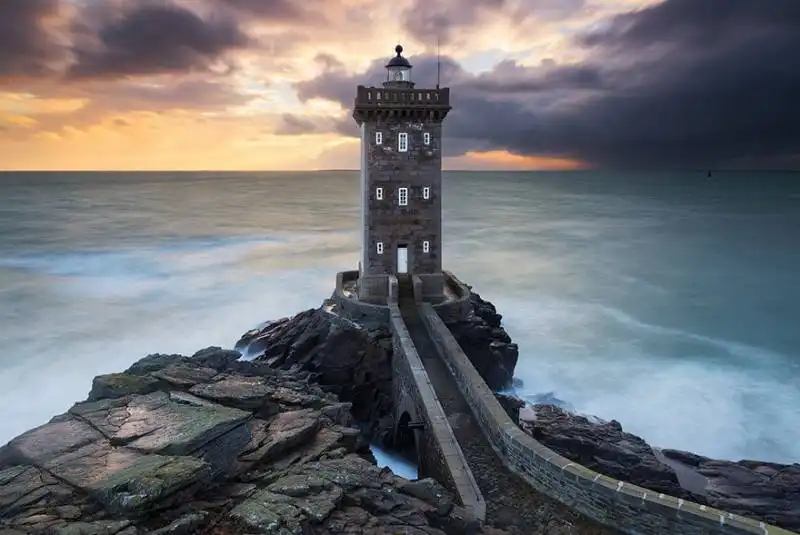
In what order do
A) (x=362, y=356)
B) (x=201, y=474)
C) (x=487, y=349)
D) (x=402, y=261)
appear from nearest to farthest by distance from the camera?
1. (x=201, y=474)
2. (x=362, y=356)
3. (x=487, y=349)
4. (x=402, y=261)

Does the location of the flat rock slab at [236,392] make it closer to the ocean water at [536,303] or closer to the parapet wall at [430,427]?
the parapet wall at [430,427]

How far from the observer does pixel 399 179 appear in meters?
16.4

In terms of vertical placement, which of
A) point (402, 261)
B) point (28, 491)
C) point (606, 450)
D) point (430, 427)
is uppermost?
point (402, 261)

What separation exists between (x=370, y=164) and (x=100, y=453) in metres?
10.2

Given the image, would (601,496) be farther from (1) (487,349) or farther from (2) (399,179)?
(2) (399,179)

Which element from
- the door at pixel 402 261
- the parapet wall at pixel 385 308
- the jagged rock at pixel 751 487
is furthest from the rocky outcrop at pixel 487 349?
the jagged rock at pixel 751 487

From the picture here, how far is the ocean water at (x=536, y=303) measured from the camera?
681 inches

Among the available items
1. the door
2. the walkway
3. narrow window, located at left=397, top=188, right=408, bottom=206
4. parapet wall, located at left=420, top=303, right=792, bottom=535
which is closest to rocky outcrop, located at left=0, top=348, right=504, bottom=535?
the walkway

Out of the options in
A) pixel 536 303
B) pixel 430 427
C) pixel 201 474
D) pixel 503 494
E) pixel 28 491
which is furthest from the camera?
pixel 536 303

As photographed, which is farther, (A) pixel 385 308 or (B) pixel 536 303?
(B) pixel 536 303

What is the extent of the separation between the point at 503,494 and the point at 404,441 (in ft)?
16.4

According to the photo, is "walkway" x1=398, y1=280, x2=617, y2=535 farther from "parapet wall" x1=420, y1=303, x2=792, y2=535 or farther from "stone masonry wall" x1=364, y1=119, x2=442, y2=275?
"stone masonry wall" x1=364, y1=119, x2=442, y2=275

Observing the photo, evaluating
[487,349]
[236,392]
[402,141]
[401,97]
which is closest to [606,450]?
[487,349]

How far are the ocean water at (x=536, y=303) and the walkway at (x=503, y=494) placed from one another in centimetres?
723
